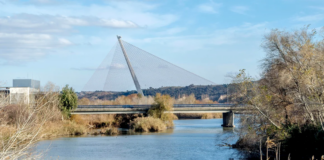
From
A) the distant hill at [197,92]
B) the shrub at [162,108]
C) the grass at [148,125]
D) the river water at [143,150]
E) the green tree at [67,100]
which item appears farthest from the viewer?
the distant hill at [197,92]

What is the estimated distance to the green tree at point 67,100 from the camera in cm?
4553

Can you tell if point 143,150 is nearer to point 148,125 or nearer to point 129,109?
point 148,125

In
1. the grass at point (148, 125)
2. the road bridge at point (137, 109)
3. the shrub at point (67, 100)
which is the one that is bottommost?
the grass at point (148, 125)

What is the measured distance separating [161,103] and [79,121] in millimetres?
10864

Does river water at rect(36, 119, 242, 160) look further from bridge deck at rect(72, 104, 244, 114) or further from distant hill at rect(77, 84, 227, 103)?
distant hill at rect(77, 84, 227, 103)

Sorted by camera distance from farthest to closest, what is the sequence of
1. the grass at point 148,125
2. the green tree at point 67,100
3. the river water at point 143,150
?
the green tree at point 67,100 → the grass at point 148,125 → the river water at point 143,150

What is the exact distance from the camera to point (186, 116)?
7456cm

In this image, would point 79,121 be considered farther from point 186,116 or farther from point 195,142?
point 186,116

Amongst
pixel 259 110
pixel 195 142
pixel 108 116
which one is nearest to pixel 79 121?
pixel 108 116

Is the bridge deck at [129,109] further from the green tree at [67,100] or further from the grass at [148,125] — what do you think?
the grass at [148,125]

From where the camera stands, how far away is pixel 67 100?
4584 centimetres

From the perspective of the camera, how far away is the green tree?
45.5m

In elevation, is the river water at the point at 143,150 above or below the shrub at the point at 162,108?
below

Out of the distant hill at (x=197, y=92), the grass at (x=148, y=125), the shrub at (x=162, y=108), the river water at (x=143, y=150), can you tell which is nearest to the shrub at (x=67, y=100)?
the grass at (x=148, y=125)
